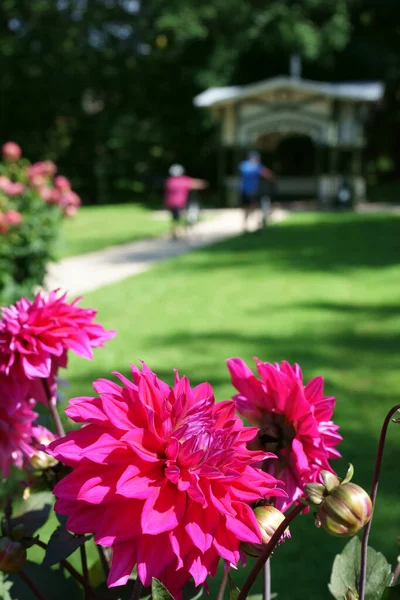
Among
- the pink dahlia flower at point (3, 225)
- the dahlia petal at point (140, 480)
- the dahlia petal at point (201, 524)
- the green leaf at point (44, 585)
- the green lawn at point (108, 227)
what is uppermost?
the dahlia petal at point (140, 480)

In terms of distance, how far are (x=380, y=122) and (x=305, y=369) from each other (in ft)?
85.6

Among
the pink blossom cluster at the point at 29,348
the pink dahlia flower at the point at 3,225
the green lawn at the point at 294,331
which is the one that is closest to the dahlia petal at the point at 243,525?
the pink blossom cluster at the point at 29,348

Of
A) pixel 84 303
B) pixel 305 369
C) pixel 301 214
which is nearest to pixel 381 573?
pixel 305 369

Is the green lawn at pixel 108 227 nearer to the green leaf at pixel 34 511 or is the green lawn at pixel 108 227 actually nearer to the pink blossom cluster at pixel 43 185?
the pink blossom cluster at pixel 43 185

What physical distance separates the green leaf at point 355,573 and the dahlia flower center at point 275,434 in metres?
0.23

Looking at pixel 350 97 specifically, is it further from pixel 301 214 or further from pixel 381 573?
pixel 381 573

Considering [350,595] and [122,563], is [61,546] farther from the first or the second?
[350,595]

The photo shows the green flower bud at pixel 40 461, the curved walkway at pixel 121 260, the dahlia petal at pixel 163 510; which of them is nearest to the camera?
the dahlia petal at pixel 163 510

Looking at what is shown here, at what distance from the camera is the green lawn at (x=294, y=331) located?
302 cm

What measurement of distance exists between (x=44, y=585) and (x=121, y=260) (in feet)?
32.6

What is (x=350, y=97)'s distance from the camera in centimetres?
2077

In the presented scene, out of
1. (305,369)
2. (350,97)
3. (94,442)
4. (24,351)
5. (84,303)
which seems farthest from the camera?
(350,97)

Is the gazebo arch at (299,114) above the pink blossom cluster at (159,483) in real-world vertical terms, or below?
above

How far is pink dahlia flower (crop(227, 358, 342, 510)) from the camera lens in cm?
108
